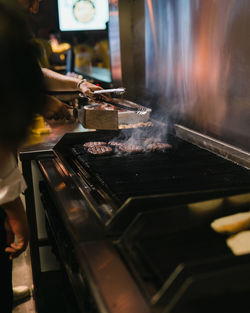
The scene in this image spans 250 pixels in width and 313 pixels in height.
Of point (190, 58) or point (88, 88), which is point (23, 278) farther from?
point (190, 58)

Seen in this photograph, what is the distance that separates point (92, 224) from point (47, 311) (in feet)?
4.83

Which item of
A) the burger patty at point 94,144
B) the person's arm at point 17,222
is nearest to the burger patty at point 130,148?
the burger patty at point 94,144

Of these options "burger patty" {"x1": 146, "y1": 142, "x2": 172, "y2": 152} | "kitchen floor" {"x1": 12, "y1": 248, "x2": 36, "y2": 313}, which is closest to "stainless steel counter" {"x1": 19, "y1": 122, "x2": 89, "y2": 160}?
"burger patty" {"x1": 146, "y1": 142, "x2": 172, "y2": 152}

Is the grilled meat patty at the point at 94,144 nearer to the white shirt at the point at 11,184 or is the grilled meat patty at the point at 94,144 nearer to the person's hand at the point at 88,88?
the person's hand at the point at 88,88

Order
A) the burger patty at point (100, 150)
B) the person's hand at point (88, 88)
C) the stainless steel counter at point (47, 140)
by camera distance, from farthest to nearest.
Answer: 1. the person's hand at point (88, 88)
2. the stainless steel counter at point (47, 140)
3. the burger patty at point (100, 150)

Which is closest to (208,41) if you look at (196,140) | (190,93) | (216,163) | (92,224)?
(190,93)

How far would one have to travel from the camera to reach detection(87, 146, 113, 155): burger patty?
7.62 ft

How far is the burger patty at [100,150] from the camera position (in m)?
2.32

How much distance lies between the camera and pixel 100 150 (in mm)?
2354

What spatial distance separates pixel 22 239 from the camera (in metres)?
1.77

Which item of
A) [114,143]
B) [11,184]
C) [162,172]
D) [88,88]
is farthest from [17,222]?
[88,88]

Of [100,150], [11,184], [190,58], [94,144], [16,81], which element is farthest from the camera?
[190,58]

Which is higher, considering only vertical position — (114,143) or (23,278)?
(114,143)

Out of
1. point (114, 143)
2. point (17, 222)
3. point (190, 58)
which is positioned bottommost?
point (17, 222)
